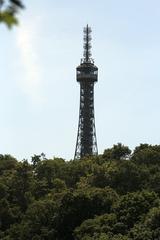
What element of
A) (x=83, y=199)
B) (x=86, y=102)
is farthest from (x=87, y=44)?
Result: (x=83, y=199)

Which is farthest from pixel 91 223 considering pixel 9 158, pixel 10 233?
pixel 9 158

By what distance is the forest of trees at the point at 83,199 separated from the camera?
47656 mm

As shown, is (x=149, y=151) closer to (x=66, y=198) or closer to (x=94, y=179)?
(x=94, y=179)

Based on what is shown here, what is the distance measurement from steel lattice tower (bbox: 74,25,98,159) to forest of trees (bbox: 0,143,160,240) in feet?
79.5

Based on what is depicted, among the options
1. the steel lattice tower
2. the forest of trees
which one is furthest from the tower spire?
the forest of trees

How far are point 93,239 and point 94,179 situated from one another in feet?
53.0

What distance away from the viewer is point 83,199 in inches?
2042

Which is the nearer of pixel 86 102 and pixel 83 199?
pixel 83 199

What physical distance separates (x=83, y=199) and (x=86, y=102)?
47658mm

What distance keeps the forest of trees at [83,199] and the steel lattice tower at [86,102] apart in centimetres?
2422

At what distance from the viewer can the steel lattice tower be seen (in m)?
95.6

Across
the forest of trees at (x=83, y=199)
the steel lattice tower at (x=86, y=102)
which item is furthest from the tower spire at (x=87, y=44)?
the forest of trees at (x=83, y=199)

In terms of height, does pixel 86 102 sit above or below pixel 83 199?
above

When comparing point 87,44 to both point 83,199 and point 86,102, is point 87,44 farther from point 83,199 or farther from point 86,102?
point 83,199
